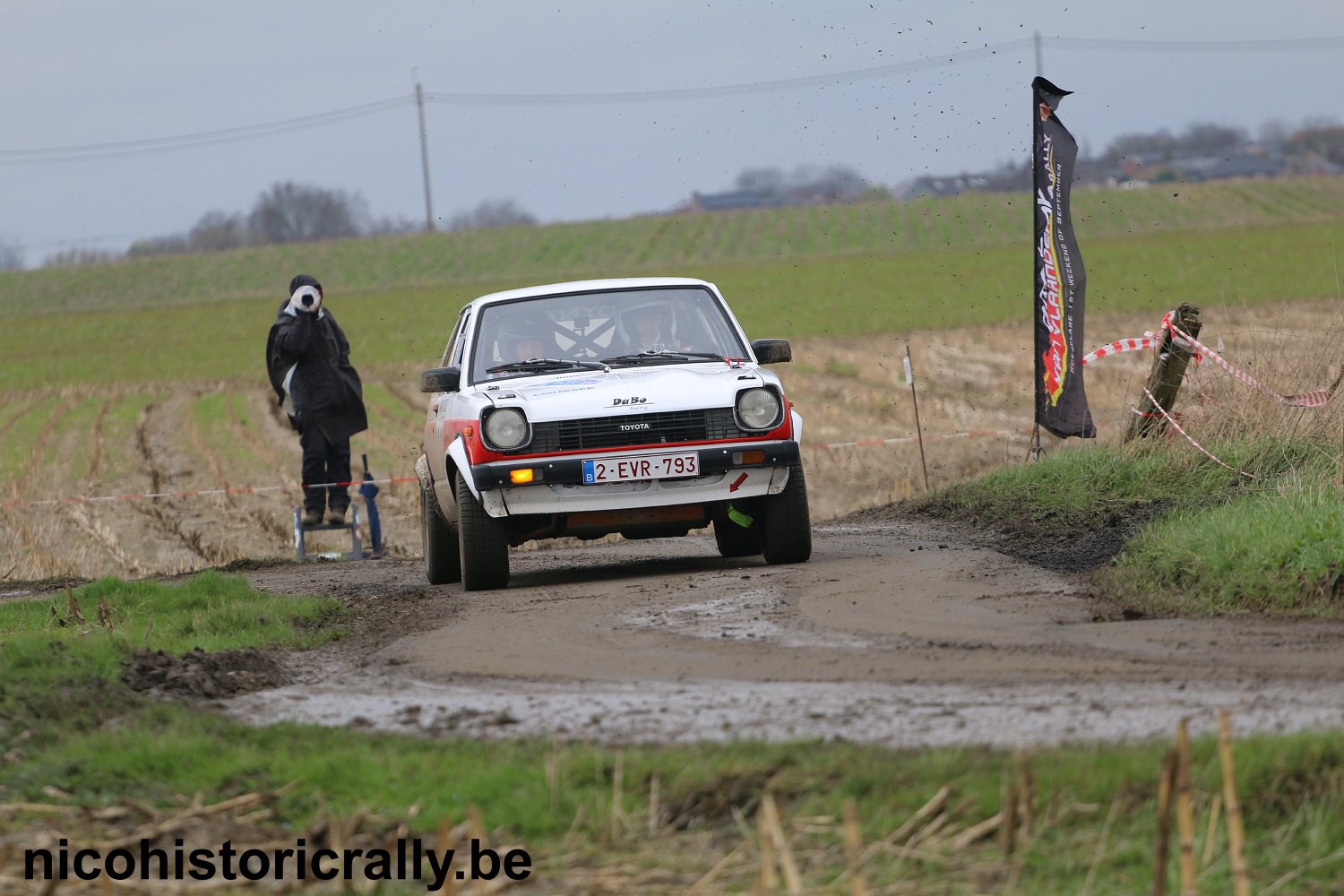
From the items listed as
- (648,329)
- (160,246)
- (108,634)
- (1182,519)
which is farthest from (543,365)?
(160,246)

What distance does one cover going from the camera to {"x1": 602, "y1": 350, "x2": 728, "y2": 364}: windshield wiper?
10328 millimetres

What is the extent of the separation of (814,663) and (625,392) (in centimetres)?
334

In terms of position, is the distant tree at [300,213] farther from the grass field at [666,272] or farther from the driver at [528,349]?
the driver at [528,349]

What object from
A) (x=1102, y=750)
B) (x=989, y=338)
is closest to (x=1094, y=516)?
(x=1102, y=750)

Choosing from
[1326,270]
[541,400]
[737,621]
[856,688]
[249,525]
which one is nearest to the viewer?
[856,688]

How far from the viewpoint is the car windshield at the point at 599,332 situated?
409 inches

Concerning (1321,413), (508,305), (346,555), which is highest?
(508,305)

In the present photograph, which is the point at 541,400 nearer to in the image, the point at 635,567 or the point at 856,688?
the point at 635,567

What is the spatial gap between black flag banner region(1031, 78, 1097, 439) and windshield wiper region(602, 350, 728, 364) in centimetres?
396

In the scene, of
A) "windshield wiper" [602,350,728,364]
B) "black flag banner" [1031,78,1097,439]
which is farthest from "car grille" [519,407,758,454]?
"black flag banner" [1031,78,1097,439]

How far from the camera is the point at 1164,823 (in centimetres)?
357

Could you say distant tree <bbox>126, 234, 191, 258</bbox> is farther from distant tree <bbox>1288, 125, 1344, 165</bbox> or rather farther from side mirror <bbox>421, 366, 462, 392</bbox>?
side mirror <bbox>421, 366, 462, 392</bbox>

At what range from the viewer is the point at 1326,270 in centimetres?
4412

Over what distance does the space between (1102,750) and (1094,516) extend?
6257mm
